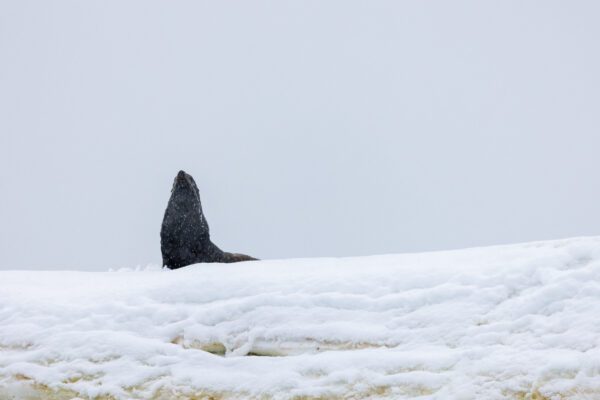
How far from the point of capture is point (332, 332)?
6.48m

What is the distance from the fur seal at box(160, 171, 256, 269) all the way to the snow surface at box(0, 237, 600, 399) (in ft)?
8.25

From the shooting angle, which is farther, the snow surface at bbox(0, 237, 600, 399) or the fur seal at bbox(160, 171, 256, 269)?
the fur seal at bbox(160, 171, 256, 269)

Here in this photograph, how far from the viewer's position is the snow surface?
588 centimetres

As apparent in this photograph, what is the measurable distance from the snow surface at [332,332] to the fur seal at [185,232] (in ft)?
8.25

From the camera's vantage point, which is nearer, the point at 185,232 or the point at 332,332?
the point at 332,332

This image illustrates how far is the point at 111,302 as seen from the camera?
7379 mm

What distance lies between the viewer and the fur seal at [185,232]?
1026 cm

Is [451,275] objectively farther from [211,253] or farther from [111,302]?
[211,253]

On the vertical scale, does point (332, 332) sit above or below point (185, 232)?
below

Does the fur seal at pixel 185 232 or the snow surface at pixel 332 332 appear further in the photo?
the fur seal at pixel 185 232

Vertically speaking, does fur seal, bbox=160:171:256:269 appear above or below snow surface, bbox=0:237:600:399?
above

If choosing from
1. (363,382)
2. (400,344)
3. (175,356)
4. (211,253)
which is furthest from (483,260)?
(211,253)

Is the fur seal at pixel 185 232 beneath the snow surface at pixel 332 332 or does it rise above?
above

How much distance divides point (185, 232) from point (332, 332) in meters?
4.32
